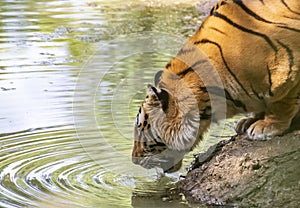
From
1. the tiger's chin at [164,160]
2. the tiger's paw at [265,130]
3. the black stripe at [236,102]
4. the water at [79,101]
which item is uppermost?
the black stripe at [236,102]

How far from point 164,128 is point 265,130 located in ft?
2.04

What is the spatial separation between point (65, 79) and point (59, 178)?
10.9 ft

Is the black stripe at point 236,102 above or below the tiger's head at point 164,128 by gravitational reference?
above

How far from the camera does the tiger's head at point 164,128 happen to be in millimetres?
4484

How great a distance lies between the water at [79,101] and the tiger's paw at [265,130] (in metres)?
0.62

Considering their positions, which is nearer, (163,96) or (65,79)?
(163,96)

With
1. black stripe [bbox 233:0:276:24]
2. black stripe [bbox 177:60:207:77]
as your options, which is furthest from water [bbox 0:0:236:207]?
black stripe [bbox 233:0:276:24]

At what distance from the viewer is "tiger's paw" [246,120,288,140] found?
4609mm

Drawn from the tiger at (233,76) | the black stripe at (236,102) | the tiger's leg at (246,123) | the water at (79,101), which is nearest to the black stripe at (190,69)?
the tiger at (233,76)

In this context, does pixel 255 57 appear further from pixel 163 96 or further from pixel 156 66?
pixel 156 66

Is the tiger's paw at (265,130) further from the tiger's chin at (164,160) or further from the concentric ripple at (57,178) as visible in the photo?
the concentric ripple at (57,178)

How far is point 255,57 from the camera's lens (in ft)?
14.5

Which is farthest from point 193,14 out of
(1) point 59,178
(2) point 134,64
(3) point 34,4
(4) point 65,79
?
(1) point 59,178

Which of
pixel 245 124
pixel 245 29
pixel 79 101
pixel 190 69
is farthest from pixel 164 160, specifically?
pixel 79 101
